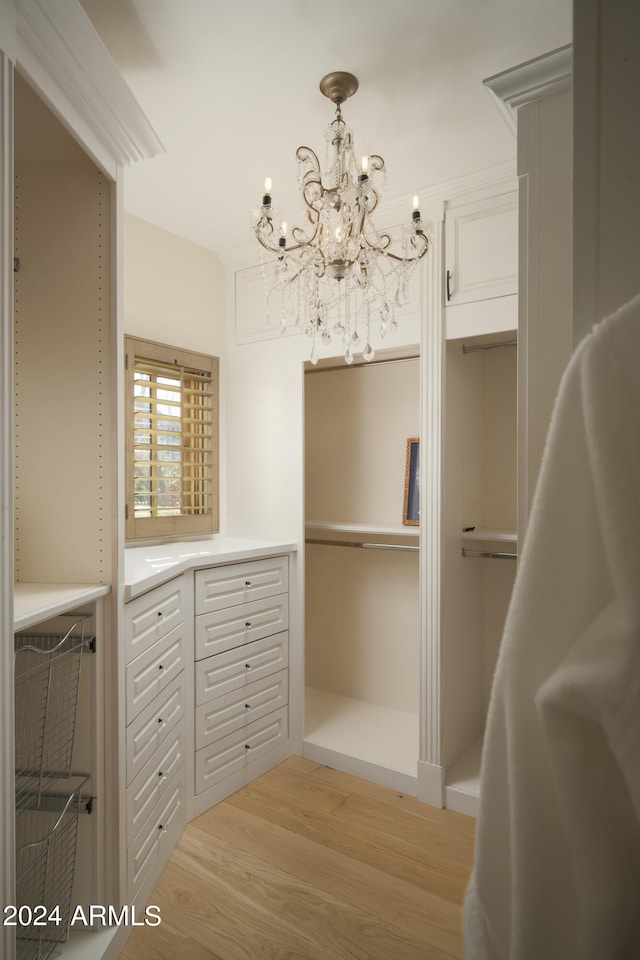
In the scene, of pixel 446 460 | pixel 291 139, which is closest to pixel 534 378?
pixel 446 460

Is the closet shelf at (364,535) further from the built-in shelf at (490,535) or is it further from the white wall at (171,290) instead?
the white wall at (171,290)

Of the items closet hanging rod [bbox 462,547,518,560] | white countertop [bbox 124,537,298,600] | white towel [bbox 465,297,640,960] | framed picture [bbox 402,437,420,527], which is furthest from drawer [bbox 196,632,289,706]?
white towel [bbox 465,297,640,960]

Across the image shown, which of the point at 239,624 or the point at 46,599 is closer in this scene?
the point at 46,599

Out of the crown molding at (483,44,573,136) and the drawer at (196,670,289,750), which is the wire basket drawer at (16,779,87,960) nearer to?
the drawer at (196,670,289,750)

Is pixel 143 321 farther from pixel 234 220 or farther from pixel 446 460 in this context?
pixel 446 460

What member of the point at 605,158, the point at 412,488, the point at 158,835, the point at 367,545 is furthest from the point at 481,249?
the point at 158,835

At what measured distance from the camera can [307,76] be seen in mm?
1692

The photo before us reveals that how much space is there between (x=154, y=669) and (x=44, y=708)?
0.44 metres

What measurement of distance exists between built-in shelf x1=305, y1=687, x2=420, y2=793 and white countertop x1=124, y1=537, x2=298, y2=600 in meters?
0.96

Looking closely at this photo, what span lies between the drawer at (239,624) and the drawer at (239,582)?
3 centimetres

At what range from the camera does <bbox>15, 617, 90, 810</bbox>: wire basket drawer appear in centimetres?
150

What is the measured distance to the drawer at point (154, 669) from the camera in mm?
1703

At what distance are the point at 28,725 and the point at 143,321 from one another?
6.09ft

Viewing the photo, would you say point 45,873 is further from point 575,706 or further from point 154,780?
point 575,706
